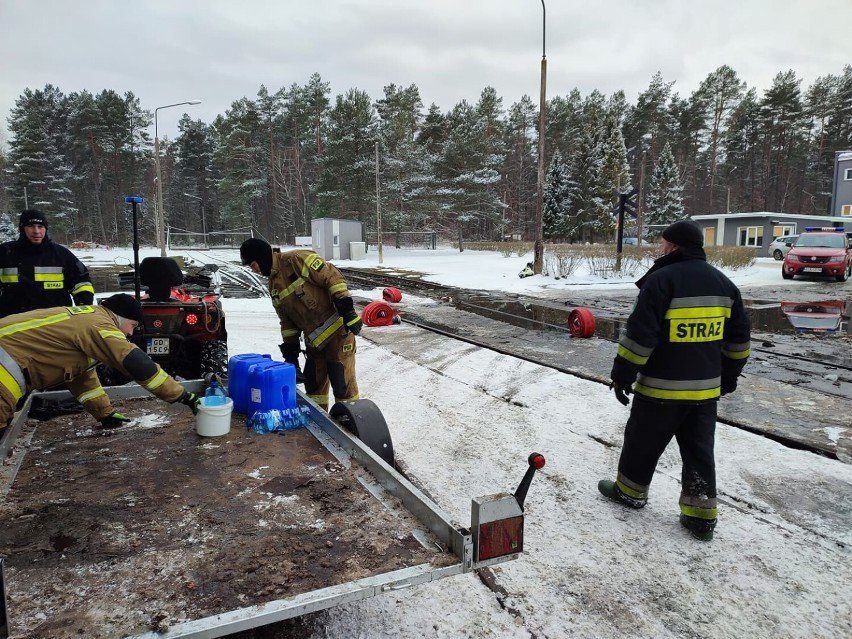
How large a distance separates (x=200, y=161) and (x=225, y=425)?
77662 millimetres

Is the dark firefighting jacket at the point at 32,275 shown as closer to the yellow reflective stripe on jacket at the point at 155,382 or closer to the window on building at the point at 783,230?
the yellow reflective stripe on jacket at the point at 155,382

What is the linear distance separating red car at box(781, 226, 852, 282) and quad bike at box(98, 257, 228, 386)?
72.7 ft

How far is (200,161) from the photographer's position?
2876 inches

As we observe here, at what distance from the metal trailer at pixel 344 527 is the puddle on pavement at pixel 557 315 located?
7949 millimetres

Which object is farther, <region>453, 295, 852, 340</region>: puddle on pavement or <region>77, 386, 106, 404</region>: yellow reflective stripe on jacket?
<region>453, 295, 852, 340</region>: puddle on pavement

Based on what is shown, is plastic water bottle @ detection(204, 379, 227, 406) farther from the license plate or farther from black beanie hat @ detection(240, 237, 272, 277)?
the license plate

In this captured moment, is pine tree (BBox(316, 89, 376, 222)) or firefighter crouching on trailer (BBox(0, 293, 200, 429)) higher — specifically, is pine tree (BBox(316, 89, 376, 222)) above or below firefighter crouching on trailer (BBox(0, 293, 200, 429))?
above

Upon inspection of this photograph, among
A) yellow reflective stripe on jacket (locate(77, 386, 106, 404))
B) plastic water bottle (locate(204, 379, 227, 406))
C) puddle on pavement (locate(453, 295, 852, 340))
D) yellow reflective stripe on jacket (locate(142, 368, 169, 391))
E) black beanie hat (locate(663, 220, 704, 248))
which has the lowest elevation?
puddle on pavement (locate(453, 295, 852, 340))

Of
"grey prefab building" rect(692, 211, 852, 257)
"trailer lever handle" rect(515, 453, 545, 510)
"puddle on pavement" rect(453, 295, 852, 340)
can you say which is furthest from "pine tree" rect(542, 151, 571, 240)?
"trailer lever handle" rect(515, 453, 545, 510)

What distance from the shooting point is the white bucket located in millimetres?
3623

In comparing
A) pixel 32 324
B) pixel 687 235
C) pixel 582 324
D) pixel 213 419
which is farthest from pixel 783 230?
pixel 32 324

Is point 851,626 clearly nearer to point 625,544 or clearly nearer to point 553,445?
point 625,544

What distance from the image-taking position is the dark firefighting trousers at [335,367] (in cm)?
486

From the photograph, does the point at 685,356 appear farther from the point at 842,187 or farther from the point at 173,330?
the point at 842,187
